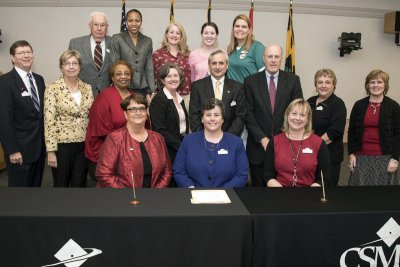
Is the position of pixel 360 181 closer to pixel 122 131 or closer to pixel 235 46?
pixel 235 46

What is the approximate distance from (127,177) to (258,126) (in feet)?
4.34

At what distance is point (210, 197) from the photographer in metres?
2.02

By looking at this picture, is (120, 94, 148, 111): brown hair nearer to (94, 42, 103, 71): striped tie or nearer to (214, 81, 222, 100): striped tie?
(214, 81, 222, 100): striped tie

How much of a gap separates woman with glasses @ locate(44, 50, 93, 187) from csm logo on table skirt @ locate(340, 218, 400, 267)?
7.74 feet

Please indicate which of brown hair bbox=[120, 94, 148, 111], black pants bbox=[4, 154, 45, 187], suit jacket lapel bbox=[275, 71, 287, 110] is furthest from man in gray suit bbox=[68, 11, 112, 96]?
suit jacket lapel bbox=[275, 71, 287, 110]

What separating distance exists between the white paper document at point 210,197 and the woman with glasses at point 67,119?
155 centimetres

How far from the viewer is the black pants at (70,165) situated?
319cm

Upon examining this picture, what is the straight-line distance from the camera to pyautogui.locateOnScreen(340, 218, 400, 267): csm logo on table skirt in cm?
189

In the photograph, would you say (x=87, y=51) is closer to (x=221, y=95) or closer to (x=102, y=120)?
(x=102, y=120)

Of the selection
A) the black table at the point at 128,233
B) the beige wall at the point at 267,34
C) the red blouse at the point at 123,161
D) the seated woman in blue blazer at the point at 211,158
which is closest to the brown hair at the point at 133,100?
the red blouse at the point at 123,161

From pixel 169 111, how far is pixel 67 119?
0.90 m

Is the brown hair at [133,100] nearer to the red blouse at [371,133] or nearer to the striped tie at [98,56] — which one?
the striped tie at [98,56]

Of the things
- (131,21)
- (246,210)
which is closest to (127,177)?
(246,210)

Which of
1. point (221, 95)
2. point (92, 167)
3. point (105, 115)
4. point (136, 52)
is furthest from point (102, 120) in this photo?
point (221, 95)
